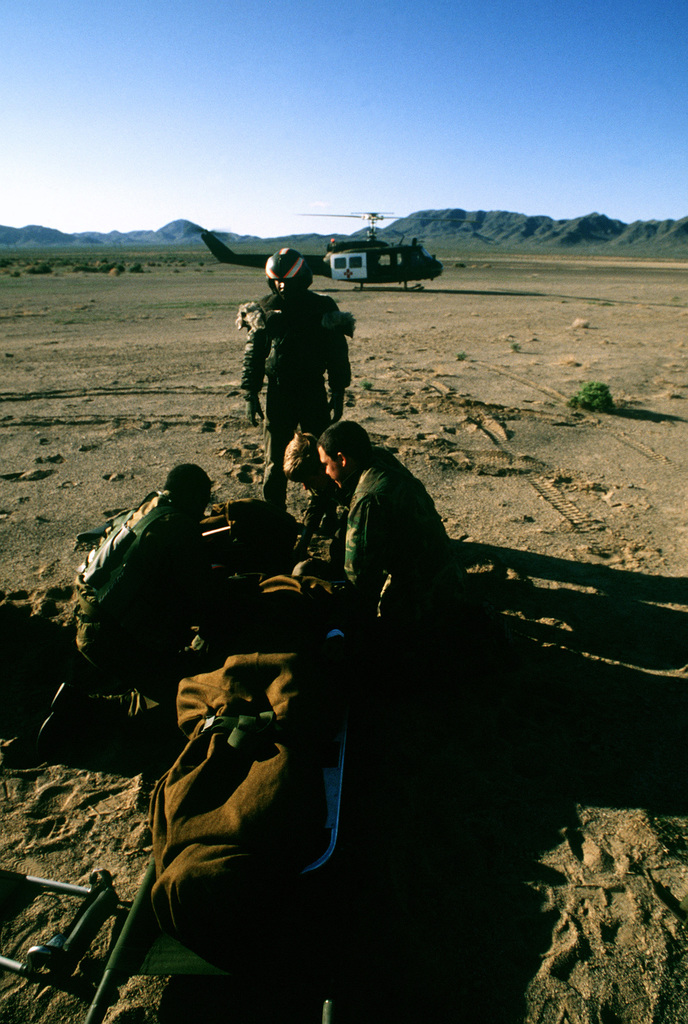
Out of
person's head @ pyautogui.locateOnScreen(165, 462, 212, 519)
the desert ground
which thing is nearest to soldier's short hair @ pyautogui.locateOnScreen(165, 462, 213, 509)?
person's head @ pyautogui.locateOnScreen(165, 462, 212, 519)

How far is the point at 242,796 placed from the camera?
1.97 metres

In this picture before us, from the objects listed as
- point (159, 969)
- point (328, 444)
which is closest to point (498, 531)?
point (328, 444)

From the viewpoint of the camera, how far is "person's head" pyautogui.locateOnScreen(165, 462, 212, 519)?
2840 mm

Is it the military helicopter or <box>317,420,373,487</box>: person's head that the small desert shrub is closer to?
<box>317,420,373,487</box>: person's head

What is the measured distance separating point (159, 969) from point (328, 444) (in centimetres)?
221

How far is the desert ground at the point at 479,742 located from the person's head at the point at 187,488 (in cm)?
119

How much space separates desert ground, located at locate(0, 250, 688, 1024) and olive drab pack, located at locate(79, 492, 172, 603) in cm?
82

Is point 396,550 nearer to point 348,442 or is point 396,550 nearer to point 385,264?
point 348,442

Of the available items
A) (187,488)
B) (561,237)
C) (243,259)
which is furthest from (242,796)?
(561,237)

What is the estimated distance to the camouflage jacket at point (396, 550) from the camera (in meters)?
2.97

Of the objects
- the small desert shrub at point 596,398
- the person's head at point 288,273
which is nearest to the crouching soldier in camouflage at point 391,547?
the person's head at point 288,273

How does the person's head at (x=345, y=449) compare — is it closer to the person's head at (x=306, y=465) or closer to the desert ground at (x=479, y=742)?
the person's head at (x=306, y=465)

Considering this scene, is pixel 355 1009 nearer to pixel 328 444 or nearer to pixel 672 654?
pixel 328 444

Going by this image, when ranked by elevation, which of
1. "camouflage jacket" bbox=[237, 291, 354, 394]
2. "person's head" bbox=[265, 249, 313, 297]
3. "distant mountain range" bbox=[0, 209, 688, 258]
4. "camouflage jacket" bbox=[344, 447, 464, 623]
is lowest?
"camouflage jacket" bbox=[344, 447, 464, 623]
